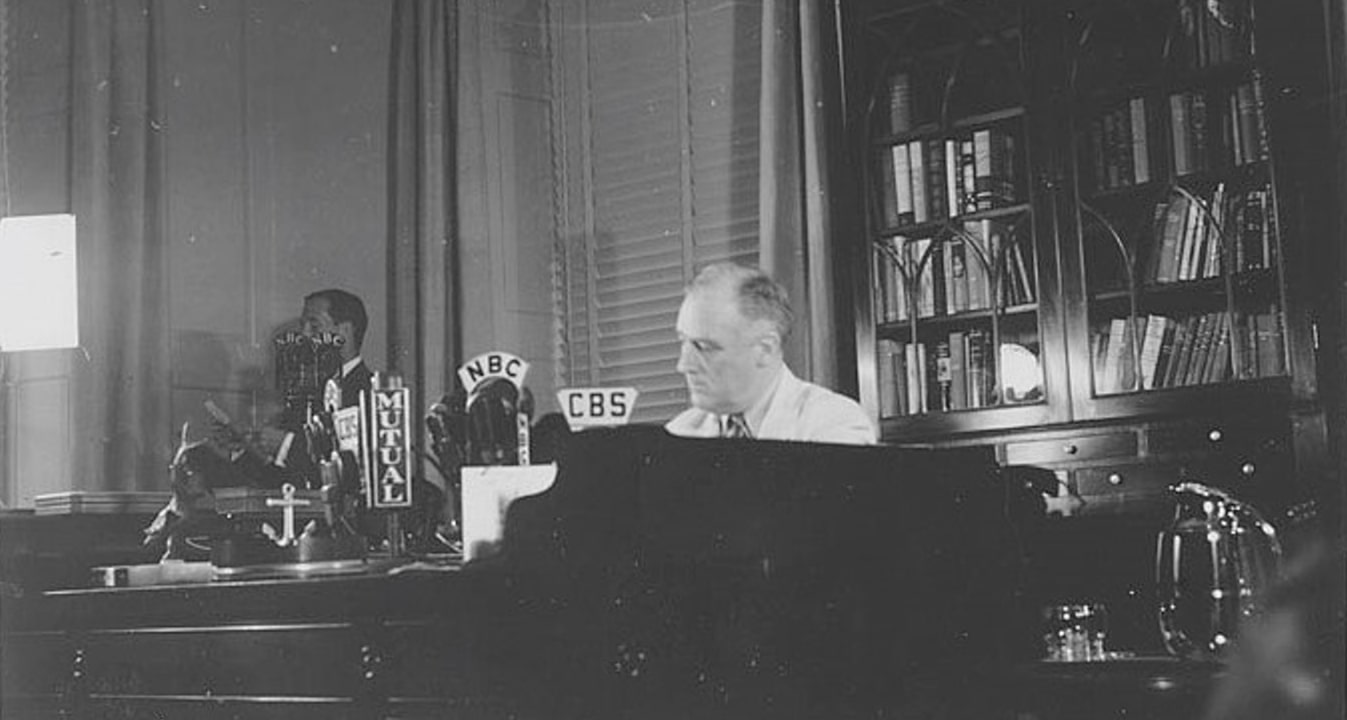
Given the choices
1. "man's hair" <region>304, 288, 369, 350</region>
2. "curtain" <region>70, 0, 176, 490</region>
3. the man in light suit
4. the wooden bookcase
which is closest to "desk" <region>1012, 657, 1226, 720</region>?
the man in light suit

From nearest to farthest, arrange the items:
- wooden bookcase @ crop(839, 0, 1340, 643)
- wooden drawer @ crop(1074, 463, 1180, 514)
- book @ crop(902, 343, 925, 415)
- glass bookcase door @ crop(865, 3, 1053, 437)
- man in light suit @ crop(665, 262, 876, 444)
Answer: man in light suit @ crop(665, 262, 876, 444), wooden bookcase @ crop(839, 0, 1340, 643), wooden drawer @ crop(1074, 463, 1180, 514), glass bookcase door @ crop(865, 3, 1053, 437), book @ crop(902, 343, 925, 415)

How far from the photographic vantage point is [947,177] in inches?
118

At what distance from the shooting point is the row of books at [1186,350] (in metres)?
2.57

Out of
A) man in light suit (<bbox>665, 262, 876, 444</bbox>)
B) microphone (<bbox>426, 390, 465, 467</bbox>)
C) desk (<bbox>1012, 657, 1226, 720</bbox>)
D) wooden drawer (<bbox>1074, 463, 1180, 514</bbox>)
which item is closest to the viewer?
desk (<bbox>1012, 657, 1226, 720</bbox>)

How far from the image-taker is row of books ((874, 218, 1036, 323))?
288 cm

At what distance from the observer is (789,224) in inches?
122

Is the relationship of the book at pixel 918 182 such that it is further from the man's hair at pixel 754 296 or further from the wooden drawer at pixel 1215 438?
the man's hair at pixel 754 296

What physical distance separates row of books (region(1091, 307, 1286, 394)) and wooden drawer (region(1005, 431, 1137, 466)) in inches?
3.0

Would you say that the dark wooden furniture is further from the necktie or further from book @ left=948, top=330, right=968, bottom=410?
book @ left=948, top=330, right=968, bottom=410

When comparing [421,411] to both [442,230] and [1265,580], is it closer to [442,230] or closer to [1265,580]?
[442,230]

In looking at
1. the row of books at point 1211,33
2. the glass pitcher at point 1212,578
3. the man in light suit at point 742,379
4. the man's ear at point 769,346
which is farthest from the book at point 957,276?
the glass pitcher at point 1212,578

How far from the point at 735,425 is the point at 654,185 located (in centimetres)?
131

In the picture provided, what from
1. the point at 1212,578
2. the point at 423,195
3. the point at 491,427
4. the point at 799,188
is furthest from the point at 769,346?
the point at 423,195

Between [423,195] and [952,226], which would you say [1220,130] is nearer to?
[952,226]
